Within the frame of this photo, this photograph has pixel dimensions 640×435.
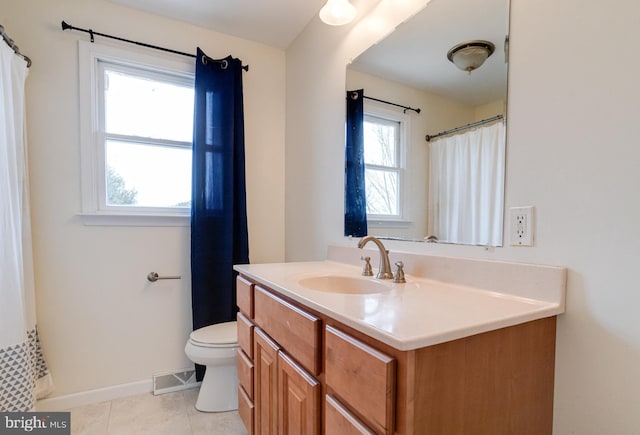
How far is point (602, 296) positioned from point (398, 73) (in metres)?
1.10

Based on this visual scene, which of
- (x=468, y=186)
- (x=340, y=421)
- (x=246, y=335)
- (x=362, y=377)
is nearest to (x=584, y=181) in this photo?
(x=468, y=186)

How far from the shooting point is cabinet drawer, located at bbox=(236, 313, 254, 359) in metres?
1.37

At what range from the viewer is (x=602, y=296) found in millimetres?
768

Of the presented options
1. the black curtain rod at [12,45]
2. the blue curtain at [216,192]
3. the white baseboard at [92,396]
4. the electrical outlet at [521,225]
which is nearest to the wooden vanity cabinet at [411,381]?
the electrical outlet at [521,225]

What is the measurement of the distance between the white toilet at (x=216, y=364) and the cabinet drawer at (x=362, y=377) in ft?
3.55

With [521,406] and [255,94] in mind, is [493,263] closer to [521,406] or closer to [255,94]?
[521,406]

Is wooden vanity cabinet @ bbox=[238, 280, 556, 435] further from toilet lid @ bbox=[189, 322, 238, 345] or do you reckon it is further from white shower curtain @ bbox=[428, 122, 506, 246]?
toilet lid @ bbox=[189, 322, 238, 345]

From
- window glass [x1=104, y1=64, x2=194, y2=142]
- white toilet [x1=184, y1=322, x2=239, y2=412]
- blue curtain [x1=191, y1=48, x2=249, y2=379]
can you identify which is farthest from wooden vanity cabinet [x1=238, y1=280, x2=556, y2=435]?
window glass [x1=104, y1=64, x2=194, y2=142]

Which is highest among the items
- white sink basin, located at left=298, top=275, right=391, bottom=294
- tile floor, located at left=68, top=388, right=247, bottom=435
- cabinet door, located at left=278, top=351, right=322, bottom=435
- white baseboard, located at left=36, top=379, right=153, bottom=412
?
white sink basin, located at left=298, top=275, right=391, bottom=294

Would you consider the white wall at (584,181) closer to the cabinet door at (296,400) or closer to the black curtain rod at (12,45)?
the cabinet door at (296,400)

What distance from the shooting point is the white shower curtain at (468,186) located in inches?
39.9

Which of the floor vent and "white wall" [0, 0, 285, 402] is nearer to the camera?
"white wall" [0, 0, 285, 402]

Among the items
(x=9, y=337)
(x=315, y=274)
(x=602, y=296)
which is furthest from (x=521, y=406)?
(x=9, y=337)

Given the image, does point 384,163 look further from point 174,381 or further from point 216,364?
point 174,381
